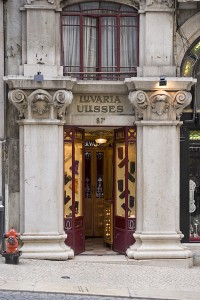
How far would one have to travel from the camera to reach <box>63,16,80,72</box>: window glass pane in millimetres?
18203

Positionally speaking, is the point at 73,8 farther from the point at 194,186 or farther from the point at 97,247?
the point at 97,247

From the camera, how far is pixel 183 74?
1839 cm

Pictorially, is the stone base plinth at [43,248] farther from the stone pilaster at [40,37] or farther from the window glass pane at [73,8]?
the window glass pane at [73,8]

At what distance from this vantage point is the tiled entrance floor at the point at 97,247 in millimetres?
18844

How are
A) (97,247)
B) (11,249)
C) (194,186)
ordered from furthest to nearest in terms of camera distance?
(97,247) < (194,186) < (11,249)

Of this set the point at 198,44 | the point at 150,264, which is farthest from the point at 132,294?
the point at 198,44

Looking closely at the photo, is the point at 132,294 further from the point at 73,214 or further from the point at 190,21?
the point at 190,21

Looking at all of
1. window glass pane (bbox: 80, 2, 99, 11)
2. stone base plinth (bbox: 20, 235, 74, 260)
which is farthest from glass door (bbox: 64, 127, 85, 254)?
window glass pane (bbox: 80, 2, 99, 11)

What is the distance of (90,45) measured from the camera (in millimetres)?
18391

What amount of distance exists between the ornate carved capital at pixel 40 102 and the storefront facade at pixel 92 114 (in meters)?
0.02

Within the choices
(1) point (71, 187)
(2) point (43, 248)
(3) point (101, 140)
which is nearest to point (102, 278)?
(2) point (43, 248)

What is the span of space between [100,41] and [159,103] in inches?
89.7

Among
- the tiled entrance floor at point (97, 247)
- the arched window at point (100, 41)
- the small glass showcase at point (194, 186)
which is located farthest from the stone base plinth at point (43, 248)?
the arched window at point (100, 41)

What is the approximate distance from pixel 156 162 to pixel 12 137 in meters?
3.69
